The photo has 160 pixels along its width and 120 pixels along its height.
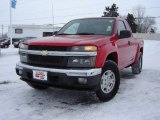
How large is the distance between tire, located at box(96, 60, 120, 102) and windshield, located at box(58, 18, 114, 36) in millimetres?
888

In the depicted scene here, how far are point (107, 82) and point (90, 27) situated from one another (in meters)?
1.60

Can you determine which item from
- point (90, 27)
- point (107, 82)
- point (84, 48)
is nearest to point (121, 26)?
point (90, 27)

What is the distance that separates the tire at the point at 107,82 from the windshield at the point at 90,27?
35.0 inches

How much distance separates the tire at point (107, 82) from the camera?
16.8ft

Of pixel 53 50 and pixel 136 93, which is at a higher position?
pixel 53 50

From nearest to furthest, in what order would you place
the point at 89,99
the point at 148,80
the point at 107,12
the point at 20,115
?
1. the point at 20,115
2. the point at 89,99
3. the point at 148,80
4. the point at 107,12

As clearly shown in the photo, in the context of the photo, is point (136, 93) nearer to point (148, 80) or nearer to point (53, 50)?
point (148, 80)

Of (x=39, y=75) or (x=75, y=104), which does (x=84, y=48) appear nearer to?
(x=39, y=75)

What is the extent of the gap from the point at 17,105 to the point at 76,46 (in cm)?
159

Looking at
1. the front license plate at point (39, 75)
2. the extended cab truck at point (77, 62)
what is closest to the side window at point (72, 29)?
the extended cab truck at point (77, 62)

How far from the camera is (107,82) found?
5.32m

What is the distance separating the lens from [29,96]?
5672 millimetres

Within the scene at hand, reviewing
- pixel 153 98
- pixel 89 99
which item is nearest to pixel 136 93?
pixel 153 98

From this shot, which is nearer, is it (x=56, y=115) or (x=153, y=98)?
(x=56, y=115)
